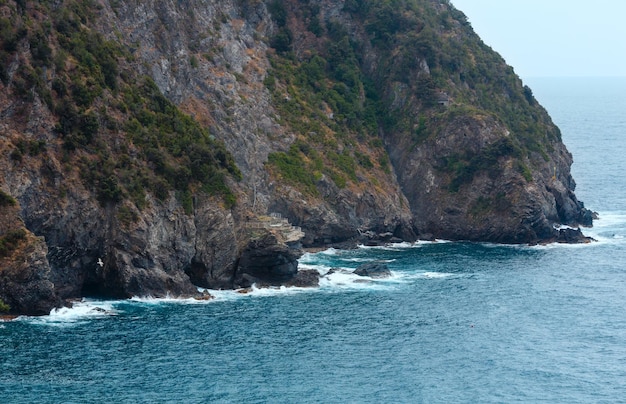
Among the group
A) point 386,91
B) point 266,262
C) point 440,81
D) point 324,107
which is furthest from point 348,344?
point 440,81

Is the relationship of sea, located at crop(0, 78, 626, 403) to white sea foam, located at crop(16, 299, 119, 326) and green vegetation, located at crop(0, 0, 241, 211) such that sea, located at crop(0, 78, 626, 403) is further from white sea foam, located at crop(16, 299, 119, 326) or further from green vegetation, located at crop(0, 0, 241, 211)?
green vegetation, located at crop(0, 0, 241, 211)

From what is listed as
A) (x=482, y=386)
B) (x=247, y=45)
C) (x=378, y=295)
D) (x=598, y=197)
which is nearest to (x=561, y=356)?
(x=482, y=386)

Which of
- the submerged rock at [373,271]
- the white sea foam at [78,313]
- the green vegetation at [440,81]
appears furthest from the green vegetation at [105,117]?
the green vegetation at [440,81]

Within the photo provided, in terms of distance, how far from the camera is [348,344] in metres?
101

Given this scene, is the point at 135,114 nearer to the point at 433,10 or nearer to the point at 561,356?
the point at 561,356

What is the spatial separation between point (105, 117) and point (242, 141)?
95.6ft

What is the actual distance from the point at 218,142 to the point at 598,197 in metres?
91.6

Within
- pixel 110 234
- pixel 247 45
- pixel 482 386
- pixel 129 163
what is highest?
pixel 247 45

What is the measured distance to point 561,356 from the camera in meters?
99.1

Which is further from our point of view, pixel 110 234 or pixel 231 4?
pixel 231 4

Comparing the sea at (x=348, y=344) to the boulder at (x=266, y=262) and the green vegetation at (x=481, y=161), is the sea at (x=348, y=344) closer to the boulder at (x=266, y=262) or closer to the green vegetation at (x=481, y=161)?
the boulder at (x=266, y=262)

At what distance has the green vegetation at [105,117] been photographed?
11362 centimetres

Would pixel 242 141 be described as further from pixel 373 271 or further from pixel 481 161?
pixel 481 161

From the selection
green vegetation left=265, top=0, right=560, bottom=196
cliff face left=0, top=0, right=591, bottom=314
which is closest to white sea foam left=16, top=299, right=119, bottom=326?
cliff face left=0, top=0, right=591, bottom=314
